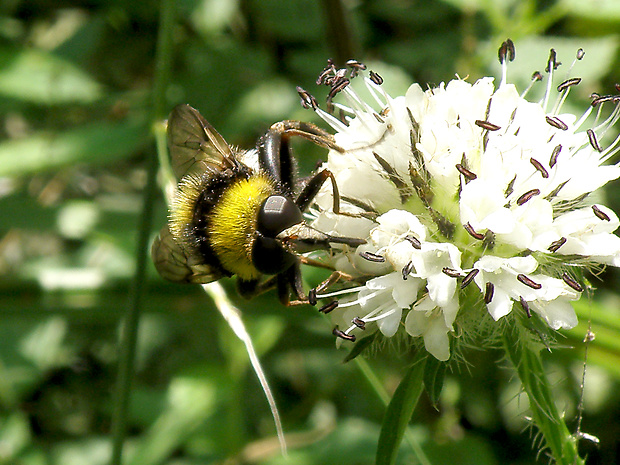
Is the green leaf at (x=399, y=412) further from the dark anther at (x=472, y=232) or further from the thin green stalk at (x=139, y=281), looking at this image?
the thin green stalk at (x=139, y=281)

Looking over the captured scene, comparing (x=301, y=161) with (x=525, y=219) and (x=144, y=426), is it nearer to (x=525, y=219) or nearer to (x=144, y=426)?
(x=144, y=426)

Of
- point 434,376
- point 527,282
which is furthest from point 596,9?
point 434,376

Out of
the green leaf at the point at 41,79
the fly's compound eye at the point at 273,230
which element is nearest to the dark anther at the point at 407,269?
the fly's compound eye at the point at 273,230

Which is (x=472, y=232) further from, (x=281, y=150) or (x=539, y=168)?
(x=281, y=150)

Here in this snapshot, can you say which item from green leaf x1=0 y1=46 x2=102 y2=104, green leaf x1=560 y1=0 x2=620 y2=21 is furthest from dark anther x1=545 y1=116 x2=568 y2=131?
green leaf x1=0 y1=46 x2=102 y2=104

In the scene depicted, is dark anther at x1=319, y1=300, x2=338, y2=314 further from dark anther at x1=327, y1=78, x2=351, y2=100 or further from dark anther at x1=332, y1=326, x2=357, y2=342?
dark anther at x1=327, y1=78, x2=351, y2=100
